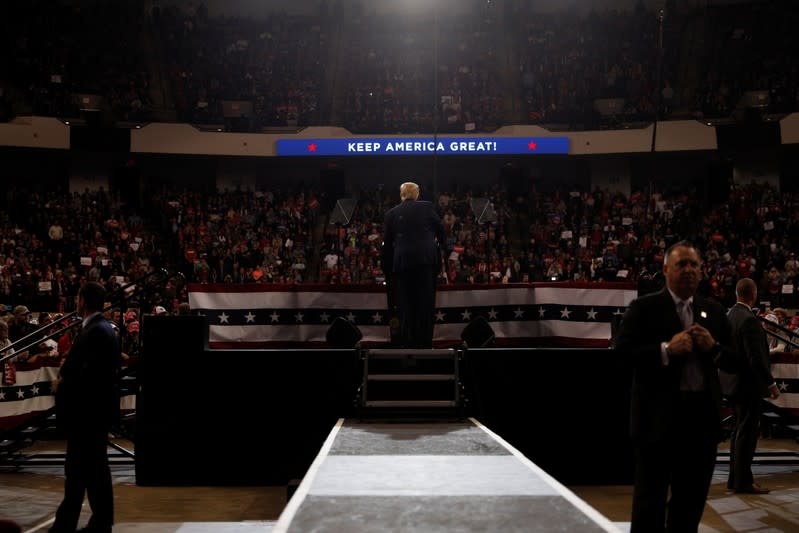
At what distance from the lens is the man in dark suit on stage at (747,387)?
291 inches

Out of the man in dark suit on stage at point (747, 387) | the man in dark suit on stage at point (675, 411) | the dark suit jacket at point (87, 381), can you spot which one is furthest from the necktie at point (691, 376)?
the dark suit jacket at point (87, 381)

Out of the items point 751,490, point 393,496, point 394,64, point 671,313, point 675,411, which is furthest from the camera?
point 394,64

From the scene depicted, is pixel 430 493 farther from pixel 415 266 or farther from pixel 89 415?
pixel 415 266

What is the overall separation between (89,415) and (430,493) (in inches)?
122

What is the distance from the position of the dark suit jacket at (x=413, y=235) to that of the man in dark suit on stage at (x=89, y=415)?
298 cm

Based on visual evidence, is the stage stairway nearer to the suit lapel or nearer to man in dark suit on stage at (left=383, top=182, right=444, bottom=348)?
man in dark suit on stage at (left=383, top=182, right=444, bottom=348)

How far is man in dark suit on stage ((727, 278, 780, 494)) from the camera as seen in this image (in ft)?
24.2

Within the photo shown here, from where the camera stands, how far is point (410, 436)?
6.12m

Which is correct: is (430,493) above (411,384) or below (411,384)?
above

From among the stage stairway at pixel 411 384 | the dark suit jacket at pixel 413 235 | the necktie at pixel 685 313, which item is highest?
the dark suit jacket at pixel 413 235

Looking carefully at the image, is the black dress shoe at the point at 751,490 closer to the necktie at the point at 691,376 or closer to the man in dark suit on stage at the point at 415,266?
the man in dark suit on stage at the point at 415,266

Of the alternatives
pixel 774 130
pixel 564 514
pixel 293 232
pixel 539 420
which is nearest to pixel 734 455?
pixel 539 420

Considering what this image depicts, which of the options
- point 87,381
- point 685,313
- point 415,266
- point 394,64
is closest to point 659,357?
point 685,313

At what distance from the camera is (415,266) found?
7.89 meters
